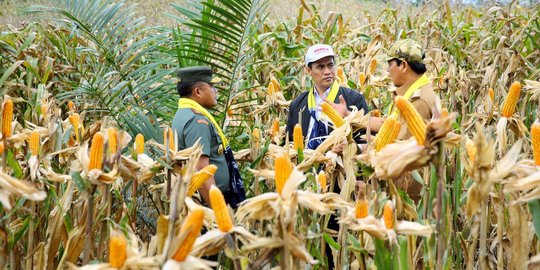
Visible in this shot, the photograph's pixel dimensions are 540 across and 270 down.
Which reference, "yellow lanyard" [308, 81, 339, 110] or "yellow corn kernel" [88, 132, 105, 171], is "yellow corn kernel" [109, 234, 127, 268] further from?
"yellow lanyard" [308, 81, 339, 110]

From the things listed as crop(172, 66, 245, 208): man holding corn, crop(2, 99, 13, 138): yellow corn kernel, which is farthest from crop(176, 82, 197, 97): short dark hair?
crop(2, 99, 13, 138): yellow corn kernel

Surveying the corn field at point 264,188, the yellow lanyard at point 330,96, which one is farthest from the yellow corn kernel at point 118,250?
the yellow lanyard at point 330,96

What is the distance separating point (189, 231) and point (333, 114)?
55.1 inches

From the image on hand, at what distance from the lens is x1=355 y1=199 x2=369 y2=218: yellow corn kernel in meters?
1.83

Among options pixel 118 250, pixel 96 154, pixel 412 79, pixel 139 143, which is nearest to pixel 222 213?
pixel 118 250

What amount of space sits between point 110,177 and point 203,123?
119 cm

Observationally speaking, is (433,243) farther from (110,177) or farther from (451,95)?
(451,95)

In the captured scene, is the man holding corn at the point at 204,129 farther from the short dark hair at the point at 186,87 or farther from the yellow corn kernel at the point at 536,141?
the yellow corn kernel at the point at 536,141

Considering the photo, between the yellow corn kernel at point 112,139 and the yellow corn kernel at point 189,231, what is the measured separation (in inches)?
26.8

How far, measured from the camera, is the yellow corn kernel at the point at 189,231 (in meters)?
1.41

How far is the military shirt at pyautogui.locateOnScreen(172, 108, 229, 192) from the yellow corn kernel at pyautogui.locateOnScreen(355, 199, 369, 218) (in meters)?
1.34

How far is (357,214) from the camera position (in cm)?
185

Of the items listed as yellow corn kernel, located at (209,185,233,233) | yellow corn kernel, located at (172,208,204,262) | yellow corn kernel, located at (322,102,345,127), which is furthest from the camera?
yellow corn kernel, located at (322,102,345,127)

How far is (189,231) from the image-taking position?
56.6 inches
